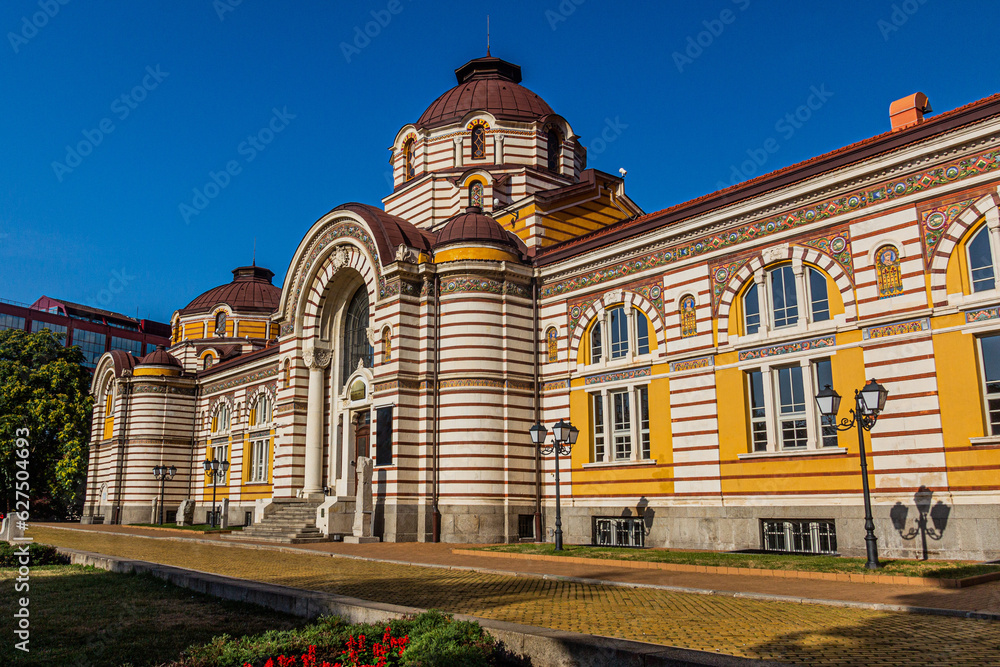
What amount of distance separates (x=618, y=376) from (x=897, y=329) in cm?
874

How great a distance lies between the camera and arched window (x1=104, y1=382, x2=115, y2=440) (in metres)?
50.2

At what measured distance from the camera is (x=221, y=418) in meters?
46.7

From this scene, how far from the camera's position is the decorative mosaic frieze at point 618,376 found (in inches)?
975

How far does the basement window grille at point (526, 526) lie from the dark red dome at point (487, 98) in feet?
60.0

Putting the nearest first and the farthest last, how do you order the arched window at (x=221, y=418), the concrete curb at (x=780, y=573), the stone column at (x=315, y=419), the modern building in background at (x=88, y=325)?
the concrete curb at (x=780, y=573) < the stone column at (x=315, y=419) < the arched window at (x=221, y=418) < the modern building in background at (x=88, y=325)

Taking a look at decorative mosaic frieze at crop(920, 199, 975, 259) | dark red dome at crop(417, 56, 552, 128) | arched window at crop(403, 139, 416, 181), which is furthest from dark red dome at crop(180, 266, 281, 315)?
decorative mosaic frieze at crop(920, 199, 975, 259)

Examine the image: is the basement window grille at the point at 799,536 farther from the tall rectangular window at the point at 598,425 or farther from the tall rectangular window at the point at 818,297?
the tall rectangular window at the point at 598,425

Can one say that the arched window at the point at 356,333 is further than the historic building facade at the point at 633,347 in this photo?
Yes

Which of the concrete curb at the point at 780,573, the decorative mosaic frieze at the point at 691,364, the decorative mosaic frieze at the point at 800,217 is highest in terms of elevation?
the decorative mosaic frieze at the point at 800,217

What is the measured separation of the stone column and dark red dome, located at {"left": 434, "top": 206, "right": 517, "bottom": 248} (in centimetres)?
787

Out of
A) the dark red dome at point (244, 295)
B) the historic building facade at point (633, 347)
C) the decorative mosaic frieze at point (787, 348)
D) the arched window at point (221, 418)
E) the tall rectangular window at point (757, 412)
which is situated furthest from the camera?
the dark red dome at point (244, 295)

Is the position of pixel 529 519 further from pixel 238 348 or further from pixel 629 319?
pixel 238 348

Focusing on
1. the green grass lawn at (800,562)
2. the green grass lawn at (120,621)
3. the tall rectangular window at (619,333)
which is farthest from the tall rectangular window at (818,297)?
the green grass lawn at (120,621)

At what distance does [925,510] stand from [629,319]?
33.5 feet
